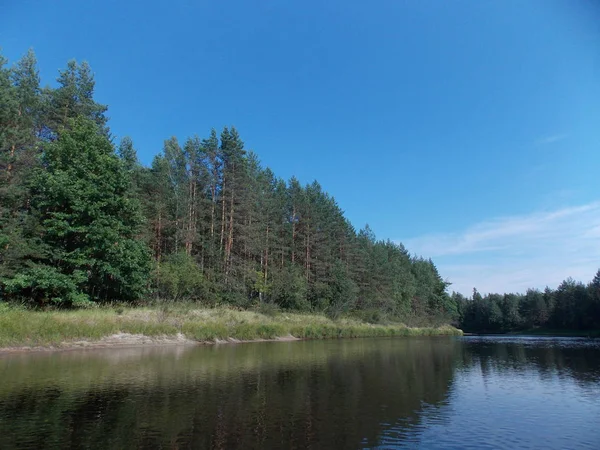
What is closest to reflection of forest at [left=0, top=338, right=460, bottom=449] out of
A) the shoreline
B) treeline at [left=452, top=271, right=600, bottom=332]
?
the shoreline

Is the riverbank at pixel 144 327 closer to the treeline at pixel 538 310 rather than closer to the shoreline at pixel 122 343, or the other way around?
the shoreline at pixel 122 343

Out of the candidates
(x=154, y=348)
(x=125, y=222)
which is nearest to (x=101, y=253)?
(x=125, y=222)

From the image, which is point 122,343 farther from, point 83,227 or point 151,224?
point 151,224

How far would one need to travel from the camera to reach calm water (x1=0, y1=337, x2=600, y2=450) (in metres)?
11.6

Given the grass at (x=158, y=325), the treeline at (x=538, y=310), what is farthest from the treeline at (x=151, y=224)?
the treeline at (x=538, y=310)

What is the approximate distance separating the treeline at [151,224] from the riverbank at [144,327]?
11.2ft

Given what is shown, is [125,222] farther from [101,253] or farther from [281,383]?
[281,383]

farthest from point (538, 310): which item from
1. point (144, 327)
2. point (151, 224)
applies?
point (144, 327)

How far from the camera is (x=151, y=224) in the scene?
187ft

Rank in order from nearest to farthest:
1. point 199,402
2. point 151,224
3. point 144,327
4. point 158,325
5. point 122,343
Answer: point 199,402 < point 122,343 < point 144,327 < point 158,325 < point 151,224

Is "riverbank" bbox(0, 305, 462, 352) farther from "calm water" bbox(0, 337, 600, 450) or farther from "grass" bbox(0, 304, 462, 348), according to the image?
"calm water" bbox(0, 337, 600, 450)

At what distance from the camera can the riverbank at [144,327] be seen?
2907 cm

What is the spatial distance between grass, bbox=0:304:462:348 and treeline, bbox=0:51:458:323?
323cm

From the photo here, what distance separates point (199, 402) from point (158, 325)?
25.2 meters
